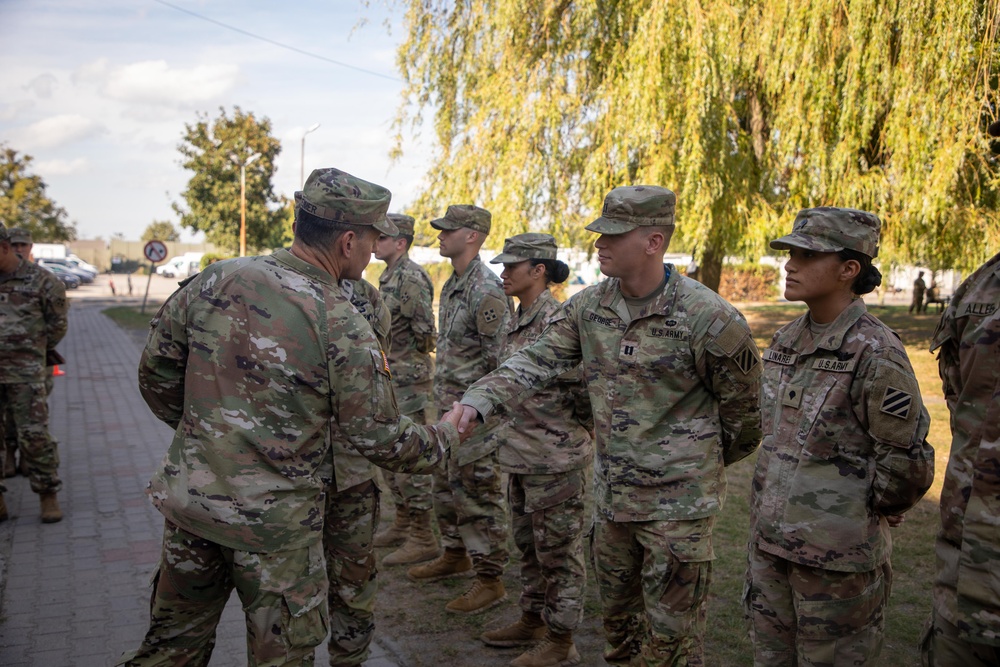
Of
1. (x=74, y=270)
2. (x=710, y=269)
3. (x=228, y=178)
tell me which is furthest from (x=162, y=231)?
(x=710, y=269)

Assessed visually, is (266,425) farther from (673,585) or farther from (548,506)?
(548,506)

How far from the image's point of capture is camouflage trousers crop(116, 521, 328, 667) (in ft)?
9.05

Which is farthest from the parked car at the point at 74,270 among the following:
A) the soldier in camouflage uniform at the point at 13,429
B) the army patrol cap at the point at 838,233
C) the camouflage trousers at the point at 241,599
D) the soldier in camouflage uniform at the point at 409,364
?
the army patrol cap at the point at 838,233

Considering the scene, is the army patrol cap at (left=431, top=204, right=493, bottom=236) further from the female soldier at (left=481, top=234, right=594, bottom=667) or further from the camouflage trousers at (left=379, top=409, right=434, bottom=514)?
the camouflage trousers at (left=379, top=409, right=434, bottom=514)

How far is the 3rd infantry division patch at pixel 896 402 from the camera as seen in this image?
2.71 meters

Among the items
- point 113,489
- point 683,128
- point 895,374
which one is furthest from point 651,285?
point 683,128

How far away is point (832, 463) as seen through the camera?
290 cm

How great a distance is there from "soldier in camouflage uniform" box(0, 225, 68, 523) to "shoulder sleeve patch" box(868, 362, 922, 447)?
230 inches

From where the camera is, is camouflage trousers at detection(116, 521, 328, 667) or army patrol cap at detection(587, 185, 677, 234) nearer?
camouflage trousers at detection(116, 521, 328, 667)

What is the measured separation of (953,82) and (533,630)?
31.3 ft

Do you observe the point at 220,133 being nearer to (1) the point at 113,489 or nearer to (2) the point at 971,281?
A: (1) the point at 113,489

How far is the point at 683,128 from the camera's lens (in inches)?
446

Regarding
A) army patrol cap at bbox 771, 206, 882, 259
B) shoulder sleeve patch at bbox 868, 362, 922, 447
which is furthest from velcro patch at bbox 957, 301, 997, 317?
army patrol cap at bbox 771, 206, 882, 259

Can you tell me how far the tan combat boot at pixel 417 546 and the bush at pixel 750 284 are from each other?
3438 cm
